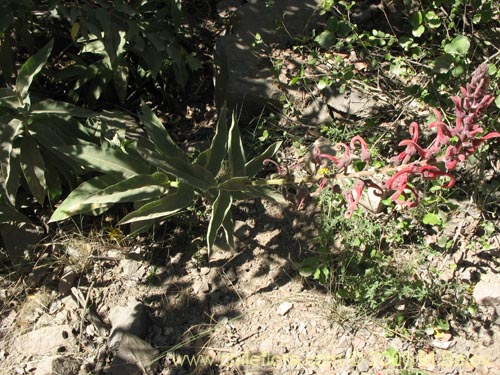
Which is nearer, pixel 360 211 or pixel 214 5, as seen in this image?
pixel 360 211

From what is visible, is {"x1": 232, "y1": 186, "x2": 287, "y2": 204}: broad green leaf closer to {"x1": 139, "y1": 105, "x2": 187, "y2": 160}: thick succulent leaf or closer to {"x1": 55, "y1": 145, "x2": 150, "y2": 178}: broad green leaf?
{"x1": 139, "y1": 105, "x2": 187, "y2": 160}: thick succulent leaf

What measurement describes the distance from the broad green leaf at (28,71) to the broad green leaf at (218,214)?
138cm

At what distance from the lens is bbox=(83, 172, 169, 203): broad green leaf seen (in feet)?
8.75

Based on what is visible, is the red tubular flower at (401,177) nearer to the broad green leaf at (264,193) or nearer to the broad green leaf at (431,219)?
the broad green leaf at (264,193)

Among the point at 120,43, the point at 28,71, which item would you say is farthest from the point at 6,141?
the point at 120,43

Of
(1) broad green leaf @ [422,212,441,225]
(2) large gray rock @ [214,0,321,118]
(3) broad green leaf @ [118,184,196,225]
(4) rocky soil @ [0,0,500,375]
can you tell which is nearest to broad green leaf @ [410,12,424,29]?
(4) rocky soil @ [0,0,500,375]

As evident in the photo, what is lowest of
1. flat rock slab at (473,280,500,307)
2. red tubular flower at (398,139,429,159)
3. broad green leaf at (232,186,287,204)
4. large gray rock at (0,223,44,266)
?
large gray rock at (0,223,44,266)

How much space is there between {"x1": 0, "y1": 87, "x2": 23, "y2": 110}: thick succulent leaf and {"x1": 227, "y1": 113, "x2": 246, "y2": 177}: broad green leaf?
1.31 meters

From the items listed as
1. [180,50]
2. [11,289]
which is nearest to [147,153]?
[180,50]

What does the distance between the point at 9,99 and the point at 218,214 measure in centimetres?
145

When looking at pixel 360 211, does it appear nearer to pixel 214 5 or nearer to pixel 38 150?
pixel 38 150

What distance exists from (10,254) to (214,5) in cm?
288

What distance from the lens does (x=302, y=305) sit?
128 inches

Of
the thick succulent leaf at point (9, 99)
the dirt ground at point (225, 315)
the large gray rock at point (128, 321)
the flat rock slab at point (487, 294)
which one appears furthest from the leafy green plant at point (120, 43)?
the flat rock slab at point (487, 294)
